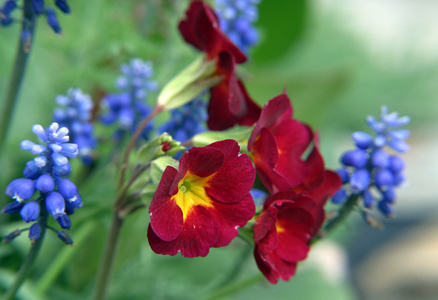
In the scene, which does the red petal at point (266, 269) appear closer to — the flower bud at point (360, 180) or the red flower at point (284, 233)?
the red flower at point (284, 233)

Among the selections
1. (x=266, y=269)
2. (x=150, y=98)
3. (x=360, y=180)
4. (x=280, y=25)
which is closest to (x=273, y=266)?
(x=266, y=269)

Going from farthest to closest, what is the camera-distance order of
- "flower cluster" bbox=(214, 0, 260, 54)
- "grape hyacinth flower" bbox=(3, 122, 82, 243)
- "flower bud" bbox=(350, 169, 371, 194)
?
"flower cluster" bbox=(214, 0, 260, 54) < "flower bud" bbox=(350, 169, 371, 194) < "grape hyacinth flower" bbox=(3, 122, 82, 243)

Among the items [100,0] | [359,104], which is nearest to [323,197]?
[100,0]

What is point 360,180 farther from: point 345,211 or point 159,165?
point 159,165

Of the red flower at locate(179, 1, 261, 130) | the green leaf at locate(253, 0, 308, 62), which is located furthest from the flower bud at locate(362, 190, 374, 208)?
the green leaf at locate(253, 0, 308, 62)

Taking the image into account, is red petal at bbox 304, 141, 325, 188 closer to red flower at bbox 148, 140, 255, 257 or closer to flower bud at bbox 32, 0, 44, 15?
red flower at bbox 148, 140, 255, 257

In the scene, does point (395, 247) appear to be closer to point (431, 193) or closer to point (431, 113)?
point (431, 193)

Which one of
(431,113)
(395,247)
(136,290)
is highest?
(136,290)
